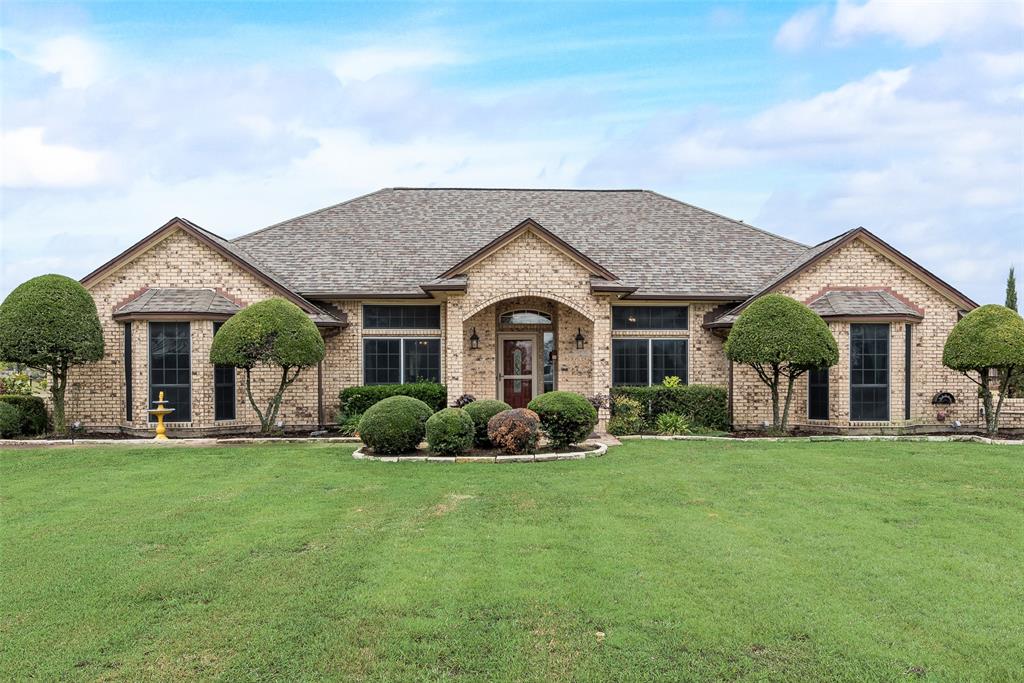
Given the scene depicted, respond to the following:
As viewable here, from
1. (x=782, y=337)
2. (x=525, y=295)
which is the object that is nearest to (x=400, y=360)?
(x=525, y=295)

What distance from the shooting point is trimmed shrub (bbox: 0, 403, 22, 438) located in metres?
15.0

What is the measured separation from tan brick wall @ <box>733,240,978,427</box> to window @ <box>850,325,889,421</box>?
14cm

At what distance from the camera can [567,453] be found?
1245 centimetres

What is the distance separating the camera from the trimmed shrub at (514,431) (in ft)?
40.3

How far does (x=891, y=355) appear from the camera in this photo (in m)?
16.5

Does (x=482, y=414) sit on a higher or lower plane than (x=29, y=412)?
higher

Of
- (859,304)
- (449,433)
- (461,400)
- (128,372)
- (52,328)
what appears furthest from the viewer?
(859,304)

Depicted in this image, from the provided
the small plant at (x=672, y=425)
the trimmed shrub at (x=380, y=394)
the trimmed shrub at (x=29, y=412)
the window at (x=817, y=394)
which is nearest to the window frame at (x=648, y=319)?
the small plant at (x=672, y=425)

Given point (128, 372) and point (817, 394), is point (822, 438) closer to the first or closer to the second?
point (817, 394)

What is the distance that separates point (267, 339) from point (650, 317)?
32.4 feet

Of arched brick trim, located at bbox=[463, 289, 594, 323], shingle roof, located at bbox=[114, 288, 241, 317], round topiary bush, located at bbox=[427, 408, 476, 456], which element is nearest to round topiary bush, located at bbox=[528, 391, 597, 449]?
round topiary bush, located at bbox=[427, 408, 476, 456]

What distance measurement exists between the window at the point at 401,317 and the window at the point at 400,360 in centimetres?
35

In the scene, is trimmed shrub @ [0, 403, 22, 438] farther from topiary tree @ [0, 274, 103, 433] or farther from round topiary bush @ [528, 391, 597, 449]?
round topiary bush @ [528, 391, 597, 449]

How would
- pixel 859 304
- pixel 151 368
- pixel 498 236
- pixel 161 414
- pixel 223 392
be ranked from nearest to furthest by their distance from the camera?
pixel 161 414 → pixel 151 368 → pixel 223 392 → pixel 859 304 → pixel 498 236
